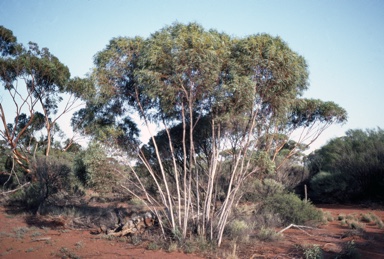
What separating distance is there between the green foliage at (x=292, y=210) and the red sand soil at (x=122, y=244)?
1.88ft

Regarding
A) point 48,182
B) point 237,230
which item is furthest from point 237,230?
point 48,182

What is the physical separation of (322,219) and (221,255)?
25.2 feet

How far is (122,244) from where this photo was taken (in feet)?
33.1

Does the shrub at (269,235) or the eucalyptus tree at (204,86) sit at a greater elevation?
the eucalyptus tree at (204,86)

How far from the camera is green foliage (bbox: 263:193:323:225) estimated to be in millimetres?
13055

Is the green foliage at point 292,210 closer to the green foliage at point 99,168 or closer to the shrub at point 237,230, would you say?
the shrub at point 237,230

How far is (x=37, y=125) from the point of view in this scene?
74.7 ft

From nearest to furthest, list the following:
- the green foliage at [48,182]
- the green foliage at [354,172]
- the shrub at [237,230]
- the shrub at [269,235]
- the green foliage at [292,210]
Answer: the shrub at [237,230], the shrub at [269,235], the green foliage at [292,210], the green foliage at [48,182], the green foliage at [354,172]

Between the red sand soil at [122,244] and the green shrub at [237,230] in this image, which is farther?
the green shrub at [237,230]

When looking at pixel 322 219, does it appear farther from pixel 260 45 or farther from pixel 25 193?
pixel 25 193

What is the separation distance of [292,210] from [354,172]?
10.4 metres

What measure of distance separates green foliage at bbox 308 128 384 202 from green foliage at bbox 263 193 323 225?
28.9 ft

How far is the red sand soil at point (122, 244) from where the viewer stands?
8.54 meters

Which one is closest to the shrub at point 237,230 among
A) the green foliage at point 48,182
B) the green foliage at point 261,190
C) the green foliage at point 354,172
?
the green foliage at point 261,190
